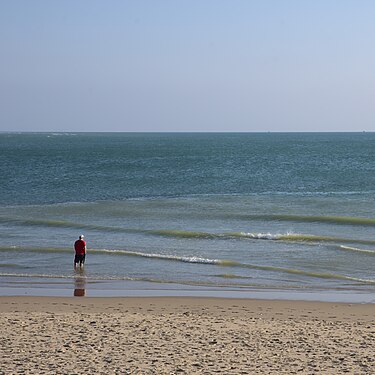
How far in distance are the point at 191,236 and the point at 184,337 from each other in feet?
51.3

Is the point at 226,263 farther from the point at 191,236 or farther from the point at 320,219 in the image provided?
the point at 320,219

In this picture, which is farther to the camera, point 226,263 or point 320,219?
point 320,219

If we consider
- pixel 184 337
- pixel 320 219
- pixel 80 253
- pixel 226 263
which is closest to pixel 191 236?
pixel 226 263

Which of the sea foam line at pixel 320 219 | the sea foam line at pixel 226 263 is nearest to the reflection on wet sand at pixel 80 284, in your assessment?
the sea foam line at pixel 226 263

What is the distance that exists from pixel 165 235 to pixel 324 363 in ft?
58.7

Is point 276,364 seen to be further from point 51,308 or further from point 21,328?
point 51,308

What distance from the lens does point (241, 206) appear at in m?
38.2

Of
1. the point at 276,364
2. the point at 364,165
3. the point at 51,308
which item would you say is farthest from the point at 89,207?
the point at 364,165

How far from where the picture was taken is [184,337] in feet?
40.3

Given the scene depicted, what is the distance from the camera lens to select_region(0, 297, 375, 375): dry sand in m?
10.4

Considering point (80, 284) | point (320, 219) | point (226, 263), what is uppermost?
point (320, 219)

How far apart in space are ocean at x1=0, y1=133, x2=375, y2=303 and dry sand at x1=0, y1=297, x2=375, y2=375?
6.11 feet

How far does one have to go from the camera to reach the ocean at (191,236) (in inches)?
752

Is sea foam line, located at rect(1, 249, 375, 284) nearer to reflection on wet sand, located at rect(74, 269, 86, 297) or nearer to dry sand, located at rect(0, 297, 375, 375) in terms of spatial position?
reflection on wet sand, located at rect(74, 269, 86, 297)
